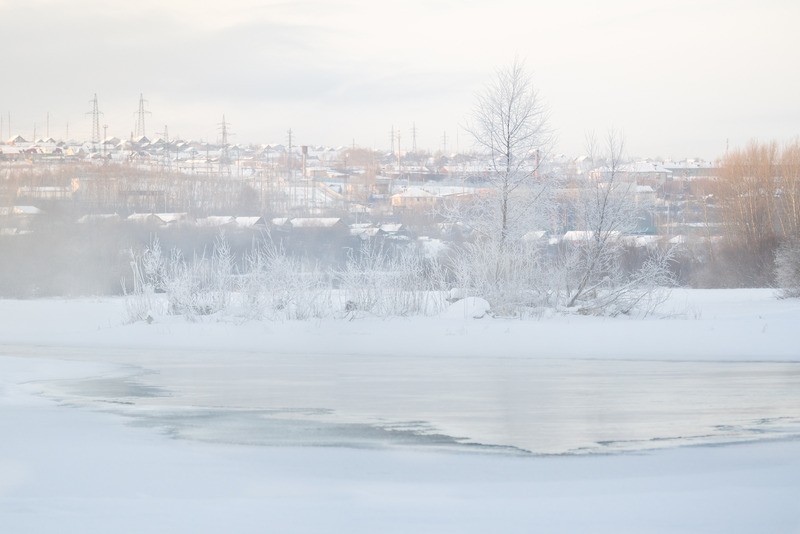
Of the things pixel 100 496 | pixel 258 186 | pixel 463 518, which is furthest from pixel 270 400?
pixel 258 186

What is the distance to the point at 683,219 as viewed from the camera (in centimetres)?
7775

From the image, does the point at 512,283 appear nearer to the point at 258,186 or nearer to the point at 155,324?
the point at 155,324

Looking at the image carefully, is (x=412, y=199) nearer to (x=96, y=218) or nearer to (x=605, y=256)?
(x=96, y=218)

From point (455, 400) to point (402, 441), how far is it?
291 cm

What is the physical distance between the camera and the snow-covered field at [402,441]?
7.00m

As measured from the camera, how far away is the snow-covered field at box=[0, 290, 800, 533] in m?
7.00

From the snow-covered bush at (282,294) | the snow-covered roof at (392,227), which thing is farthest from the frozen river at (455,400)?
the snow-covered roof at (392,227)

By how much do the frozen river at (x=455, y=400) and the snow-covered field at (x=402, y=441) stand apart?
0.05 m

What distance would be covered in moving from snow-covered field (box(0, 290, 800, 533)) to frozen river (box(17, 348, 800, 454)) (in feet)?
0.16

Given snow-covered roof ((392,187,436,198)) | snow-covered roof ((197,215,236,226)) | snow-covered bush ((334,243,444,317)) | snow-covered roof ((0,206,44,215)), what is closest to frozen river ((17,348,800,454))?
snow-covered bush ((334,243,444,317))

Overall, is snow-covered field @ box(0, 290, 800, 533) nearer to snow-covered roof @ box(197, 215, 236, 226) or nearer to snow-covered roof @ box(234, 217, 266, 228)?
snow-covered roof @ box(197, 215, 236, 226)

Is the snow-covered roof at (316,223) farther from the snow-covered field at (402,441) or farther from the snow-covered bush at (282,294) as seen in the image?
the snow-covered field at (402,441)

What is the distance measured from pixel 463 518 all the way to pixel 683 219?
7474 cm

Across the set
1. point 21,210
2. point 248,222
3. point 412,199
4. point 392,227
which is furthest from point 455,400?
point 412,199
